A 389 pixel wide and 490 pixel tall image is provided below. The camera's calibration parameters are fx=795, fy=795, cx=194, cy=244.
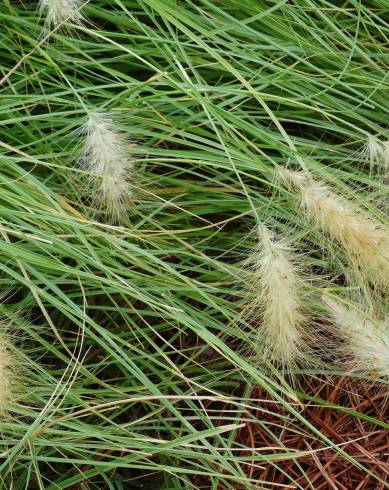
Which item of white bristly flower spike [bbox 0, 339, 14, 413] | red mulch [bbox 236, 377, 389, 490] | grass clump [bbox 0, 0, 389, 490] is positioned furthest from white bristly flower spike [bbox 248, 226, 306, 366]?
white bristly flower spike [bbox 0, 339, 14, 413]

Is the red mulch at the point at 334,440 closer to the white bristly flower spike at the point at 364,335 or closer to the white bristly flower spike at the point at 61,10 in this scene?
the white bristly flower spike at the point at 364,335

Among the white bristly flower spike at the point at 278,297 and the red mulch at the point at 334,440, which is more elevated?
the white bristly flower spike at the point at 278,297

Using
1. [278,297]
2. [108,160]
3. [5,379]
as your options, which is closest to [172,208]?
[108,160]

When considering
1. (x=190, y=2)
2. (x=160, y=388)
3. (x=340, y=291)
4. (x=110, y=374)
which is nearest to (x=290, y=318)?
(x=340, y=291)

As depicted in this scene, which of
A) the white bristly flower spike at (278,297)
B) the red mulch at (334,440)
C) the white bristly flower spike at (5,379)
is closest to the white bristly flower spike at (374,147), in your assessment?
the white bristly flower spike at (278,297)

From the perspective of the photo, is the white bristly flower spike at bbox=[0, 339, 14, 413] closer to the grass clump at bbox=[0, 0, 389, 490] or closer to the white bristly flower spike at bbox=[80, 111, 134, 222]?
the grass clump at bbox=[0, 0, 389, 490]

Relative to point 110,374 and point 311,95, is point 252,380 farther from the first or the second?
point 311,95
